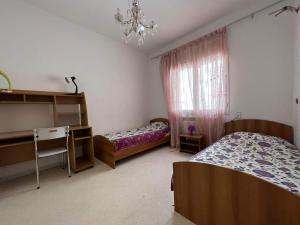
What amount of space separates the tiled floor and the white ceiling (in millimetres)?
2784

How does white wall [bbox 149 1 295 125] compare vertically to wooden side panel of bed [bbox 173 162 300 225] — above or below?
above

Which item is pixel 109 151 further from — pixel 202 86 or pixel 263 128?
pixel 263 128

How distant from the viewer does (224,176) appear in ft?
3.67

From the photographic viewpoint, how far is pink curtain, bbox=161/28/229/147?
2.81 m

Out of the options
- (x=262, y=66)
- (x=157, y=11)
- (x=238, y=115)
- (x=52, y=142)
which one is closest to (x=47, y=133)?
(x=52, y=142)

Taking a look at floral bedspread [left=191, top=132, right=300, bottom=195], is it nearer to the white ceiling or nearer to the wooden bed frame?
the wooden bed frame

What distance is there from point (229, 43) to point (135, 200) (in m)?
3.09

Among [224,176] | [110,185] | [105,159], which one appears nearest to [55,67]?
[105,159]

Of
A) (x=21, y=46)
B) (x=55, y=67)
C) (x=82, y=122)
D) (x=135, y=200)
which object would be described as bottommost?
(x=135, y=200)

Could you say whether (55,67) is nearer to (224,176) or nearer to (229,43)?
(224,176)

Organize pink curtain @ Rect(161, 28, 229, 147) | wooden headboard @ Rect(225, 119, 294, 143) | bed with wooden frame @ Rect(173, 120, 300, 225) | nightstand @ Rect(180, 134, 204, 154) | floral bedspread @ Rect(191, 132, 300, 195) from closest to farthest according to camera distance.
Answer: bed with wooden frame @ Rect(173, 120, 300, 225)
floral bedspread @ Rect(191, 132, 300, 195)
wooden headboard @ Rect(225, 119, 294, 143)
pink curtain @ Rect(161, 28, 229, 147)
nightstand @ Rect(180, 134, 204, 154)

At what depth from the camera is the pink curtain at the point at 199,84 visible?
9.21ft

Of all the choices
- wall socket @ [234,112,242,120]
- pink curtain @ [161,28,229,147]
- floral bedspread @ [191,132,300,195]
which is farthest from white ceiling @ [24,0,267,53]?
floral bedspread @ [191,132,300,195]

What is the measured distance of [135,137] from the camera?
2951 millimetres
